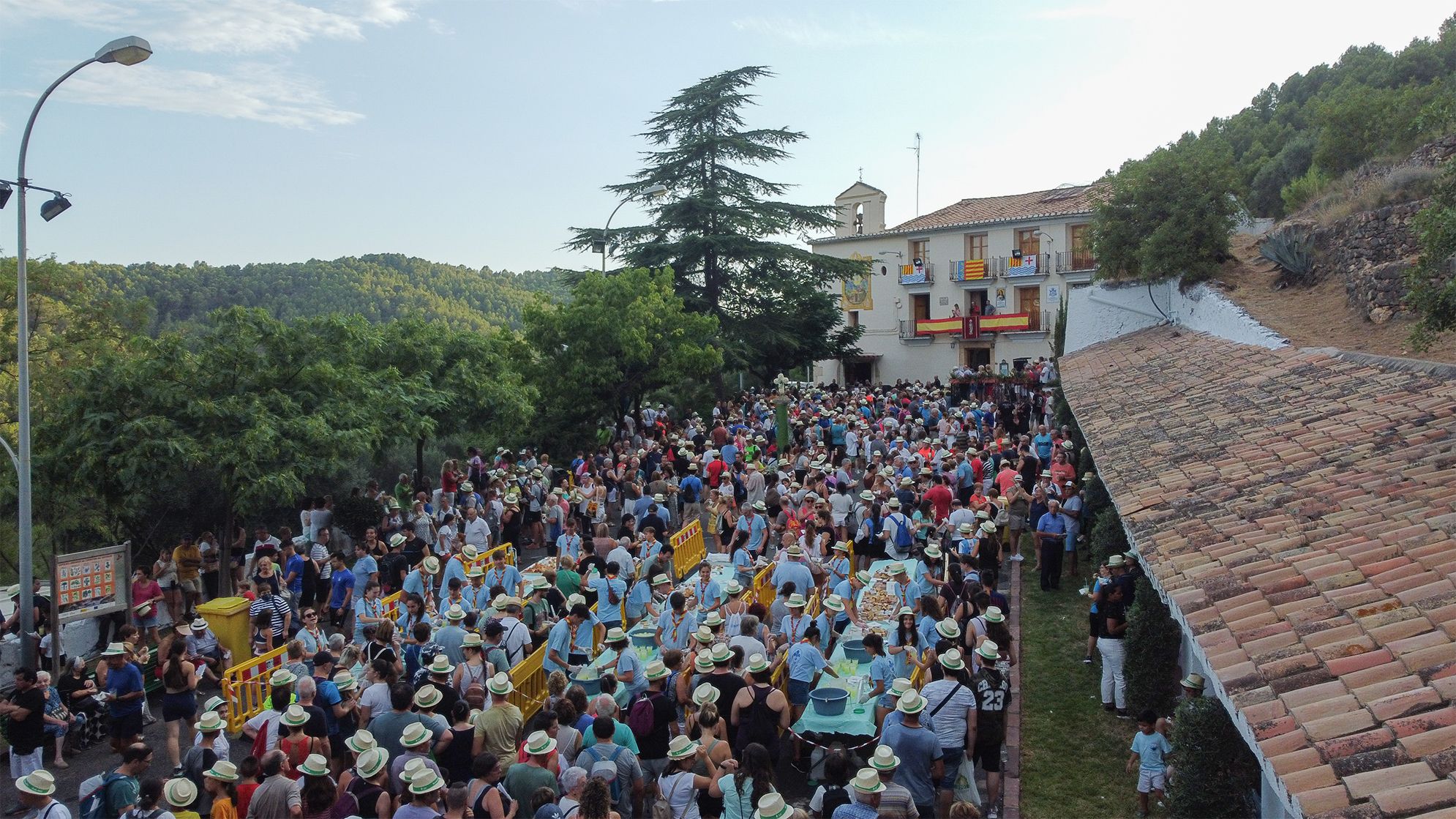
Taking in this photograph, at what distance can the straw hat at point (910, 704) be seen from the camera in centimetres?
718

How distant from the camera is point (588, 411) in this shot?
89.9 feet

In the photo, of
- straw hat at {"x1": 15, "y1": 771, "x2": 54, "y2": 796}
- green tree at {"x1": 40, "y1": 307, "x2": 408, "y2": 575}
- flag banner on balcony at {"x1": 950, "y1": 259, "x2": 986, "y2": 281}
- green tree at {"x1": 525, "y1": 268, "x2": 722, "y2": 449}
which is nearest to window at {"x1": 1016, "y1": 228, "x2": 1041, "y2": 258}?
flag banner on balcony at {"x1": 950, "y1": 259, "x2": 986, "y2": 281}

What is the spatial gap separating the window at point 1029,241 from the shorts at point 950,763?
40.4 meters

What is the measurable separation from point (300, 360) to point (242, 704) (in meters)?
8.36

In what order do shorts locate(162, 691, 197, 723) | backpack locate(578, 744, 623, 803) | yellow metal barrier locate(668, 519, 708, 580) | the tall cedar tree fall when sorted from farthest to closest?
the tall cedar tree → yellow metal barrier locate(668, 519, 708, 580) → shorts locate(162, 691, 197, 723) → backpack locate(578, 744, 623, 803)

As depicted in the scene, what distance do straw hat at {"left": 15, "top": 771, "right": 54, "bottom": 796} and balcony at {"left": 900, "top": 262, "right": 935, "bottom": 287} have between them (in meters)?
44.2

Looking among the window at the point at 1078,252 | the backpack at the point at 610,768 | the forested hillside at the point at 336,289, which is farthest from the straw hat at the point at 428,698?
the window at the point at 1078,252

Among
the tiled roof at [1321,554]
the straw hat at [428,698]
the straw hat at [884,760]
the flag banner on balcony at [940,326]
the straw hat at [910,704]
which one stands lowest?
the straw hat at [428,698]

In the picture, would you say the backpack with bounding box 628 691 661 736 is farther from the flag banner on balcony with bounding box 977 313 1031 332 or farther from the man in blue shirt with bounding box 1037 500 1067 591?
the flag banner on balcony with bounding box 977 313 1031 332

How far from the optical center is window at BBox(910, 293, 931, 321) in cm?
4888

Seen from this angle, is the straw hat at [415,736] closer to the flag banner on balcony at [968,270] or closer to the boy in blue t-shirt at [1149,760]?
the boy in blue t-shirt at [1149,760]

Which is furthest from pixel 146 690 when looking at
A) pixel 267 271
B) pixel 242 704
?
pixel 267 271

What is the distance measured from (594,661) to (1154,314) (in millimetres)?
20247

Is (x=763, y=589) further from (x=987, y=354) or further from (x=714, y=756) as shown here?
(x=987, y=354)
